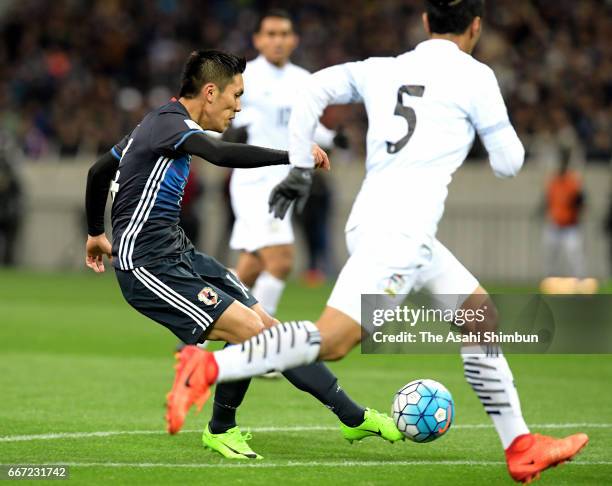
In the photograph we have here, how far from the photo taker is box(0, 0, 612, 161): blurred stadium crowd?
24.5 metres

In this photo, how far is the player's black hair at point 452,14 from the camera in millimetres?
6523

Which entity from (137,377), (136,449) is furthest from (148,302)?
(137,377)

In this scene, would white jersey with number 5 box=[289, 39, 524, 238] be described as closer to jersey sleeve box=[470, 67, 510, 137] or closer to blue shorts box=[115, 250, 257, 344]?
jersey sleeve box=[470, 67, 510, 137]

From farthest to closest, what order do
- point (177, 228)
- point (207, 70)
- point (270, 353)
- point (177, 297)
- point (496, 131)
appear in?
1. point (177, 228)
2. point (207, 70)
3. point (177, 297)
4. point (496, 131)
5. point (270, 353)

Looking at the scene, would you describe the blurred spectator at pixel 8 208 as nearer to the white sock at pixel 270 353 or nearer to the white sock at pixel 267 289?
the white sock at pixel 267 289

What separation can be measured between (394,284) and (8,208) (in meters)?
20.8

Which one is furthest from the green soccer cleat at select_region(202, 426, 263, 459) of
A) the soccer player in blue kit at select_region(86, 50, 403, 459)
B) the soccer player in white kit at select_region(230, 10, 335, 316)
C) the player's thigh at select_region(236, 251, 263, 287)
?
the player's thigh at select_region(236, 251, 263, 287)

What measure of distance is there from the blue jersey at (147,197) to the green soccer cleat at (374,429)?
1433mm

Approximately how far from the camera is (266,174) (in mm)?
11617

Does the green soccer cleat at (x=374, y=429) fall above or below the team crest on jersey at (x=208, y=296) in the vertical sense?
below

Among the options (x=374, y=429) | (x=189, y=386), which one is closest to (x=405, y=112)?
(x=189, y=386)

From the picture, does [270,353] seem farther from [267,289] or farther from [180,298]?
[267,289]

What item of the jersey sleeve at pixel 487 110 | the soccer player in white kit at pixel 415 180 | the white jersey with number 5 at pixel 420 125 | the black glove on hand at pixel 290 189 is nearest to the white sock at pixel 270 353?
the soccer player in white kit at pixel 415 180

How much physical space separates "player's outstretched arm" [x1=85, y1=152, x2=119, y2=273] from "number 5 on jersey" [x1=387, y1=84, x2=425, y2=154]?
1.72 meters
